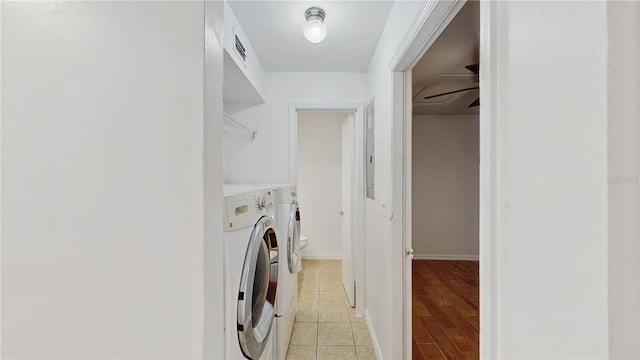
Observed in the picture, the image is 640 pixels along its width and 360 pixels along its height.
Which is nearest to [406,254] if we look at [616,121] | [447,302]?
[616,121]

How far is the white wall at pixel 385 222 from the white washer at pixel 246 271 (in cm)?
73

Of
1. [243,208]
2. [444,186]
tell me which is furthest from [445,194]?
[243,208]

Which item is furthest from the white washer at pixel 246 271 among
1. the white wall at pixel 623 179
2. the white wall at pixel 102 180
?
the white wall at pixel 623 179

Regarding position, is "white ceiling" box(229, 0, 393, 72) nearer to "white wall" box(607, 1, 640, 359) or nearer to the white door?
the white door

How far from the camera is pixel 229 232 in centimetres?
95

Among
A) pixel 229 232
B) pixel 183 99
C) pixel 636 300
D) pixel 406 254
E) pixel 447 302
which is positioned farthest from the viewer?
pixel 447 302

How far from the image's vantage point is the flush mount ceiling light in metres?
1.72

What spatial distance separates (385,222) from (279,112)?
158cm

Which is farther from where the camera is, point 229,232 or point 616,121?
point 229,232

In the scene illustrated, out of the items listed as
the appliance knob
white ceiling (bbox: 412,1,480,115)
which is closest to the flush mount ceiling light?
white ceiling (bbox: 412,1,480,115)

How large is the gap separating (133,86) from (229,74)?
4.75ft

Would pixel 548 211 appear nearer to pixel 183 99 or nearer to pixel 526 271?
pixel 526 271

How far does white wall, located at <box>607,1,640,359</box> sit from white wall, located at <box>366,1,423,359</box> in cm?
98

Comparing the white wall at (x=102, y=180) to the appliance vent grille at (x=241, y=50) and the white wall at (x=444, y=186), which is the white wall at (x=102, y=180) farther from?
the white wall at (x=444, y=186)
